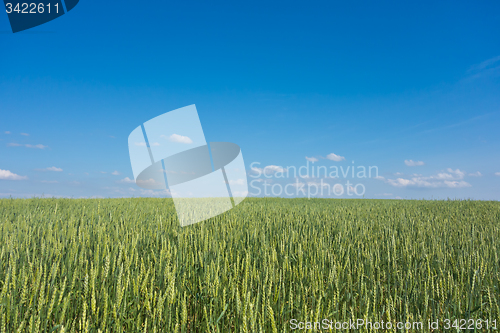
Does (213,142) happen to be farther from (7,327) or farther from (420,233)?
(420,233)

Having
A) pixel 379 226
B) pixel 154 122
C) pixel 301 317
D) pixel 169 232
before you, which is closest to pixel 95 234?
pixel 169 232

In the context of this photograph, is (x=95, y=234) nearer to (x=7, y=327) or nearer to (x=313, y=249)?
Answer: (x=7, y=327)

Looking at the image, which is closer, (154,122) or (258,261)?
(258,261)

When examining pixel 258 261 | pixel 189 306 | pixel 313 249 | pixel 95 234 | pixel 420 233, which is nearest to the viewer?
pixel 189 306

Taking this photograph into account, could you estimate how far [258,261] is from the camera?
234 cm

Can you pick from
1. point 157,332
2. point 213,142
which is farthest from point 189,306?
point 213,142

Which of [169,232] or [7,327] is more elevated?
[169,232]

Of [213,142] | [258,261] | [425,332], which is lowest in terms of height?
[425,332]

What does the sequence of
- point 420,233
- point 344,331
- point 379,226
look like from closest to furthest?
point 344,331
point 420,233
point 379,226

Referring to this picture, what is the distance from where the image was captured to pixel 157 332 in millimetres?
1347

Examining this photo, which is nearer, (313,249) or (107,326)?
(107,326)

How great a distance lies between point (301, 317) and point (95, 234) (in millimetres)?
2669

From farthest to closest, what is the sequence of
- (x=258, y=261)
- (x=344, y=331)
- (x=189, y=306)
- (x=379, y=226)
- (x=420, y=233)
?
(x=379, y=226) < (x=420, y=233) < (x=258, y=261) < (x=189, y=306) < (x=344, y=331)

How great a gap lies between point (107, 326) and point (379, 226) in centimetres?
379
